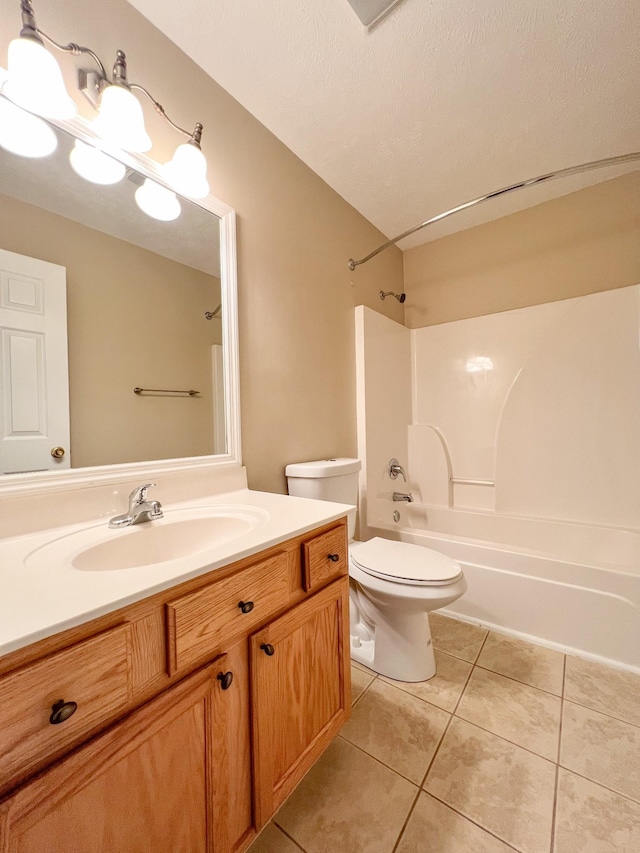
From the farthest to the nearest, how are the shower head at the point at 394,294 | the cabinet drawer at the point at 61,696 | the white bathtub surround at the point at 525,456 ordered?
1. the shower head at the point at 394,294
2. the white bathtub surround at the point at 525,456
3. the cabinet drawer at the point at 61,696

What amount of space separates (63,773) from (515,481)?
2347 mm

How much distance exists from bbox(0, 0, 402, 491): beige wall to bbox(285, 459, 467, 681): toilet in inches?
7.9

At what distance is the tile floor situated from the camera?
85 cm

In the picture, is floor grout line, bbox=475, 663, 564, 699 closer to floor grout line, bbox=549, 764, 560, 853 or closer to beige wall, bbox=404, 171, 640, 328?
floor grout line, bbox=549, 764, 560, 853

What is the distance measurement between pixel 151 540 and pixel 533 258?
2575 mm

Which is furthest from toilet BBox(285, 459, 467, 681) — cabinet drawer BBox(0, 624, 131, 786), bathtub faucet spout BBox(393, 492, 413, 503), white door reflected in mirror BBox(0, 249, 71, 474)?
cabinet drawer BBox(0, 624, 131, 786)

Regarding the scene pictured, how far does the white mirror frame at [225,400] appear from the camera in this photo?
0.84m

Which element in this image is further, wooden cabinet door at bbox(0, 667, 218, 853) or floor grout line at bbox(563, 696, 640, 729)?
floor grout line at bbox(563, 696, 640, 729)

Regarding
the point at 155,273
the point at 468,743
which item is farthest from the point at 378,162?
the point at 468,743

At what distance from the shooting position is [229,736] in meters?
0.68

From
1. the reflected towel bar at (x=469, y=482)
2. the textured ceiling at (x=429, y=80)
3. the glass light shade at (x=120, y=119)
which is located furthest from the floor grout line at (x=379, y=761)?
the textured ceiling at (x=429, y=80)

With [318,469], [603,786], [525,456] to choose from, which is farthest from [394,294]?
[603,786]

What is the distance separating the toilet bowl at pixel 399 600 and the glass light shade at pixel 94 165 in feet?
5.17

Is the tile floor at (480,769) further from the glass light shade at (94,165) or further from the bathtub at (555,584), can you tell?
the glass light shade at (94,165)
